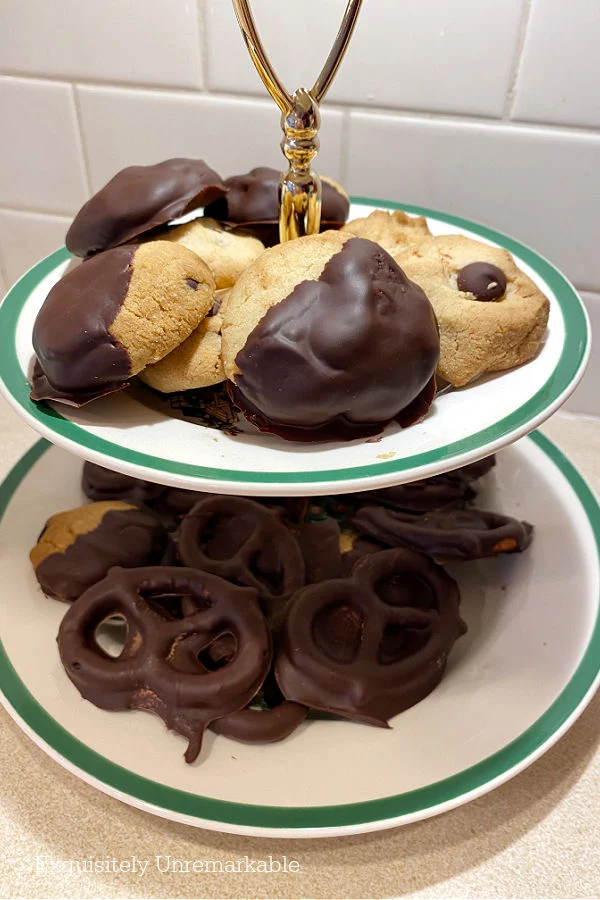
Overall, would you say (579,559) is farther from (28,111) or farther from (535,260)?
(28,111)

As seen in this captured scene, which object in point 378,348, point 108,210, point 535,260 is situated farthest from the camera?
point 535,260

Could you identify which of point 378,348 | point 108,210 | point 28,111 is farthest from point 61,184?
point 378,348

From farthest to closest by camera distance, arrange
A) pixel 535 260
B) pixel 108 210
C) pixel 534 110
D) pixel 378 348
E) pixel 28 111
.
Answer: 1. pixel 28 111
2. pixel 534 110
3. pixel 535 260
4. pixel 108 210
5. pixel 378 348

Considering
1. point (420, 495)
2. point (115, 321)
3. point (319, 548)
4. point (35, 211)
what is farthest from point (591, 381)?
point (35, 211)

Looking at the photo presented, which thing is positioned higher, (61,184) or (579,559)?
(61,184)

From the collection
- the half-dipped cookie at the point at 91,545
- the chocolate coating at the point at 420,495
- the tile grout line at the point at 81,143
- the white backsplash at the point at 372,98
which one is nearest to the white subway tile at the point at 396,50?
the white backsplash at the point at 372,98

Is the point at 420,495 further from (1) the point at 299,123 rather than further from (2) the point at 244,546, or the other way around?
(1) the point at 299,123
